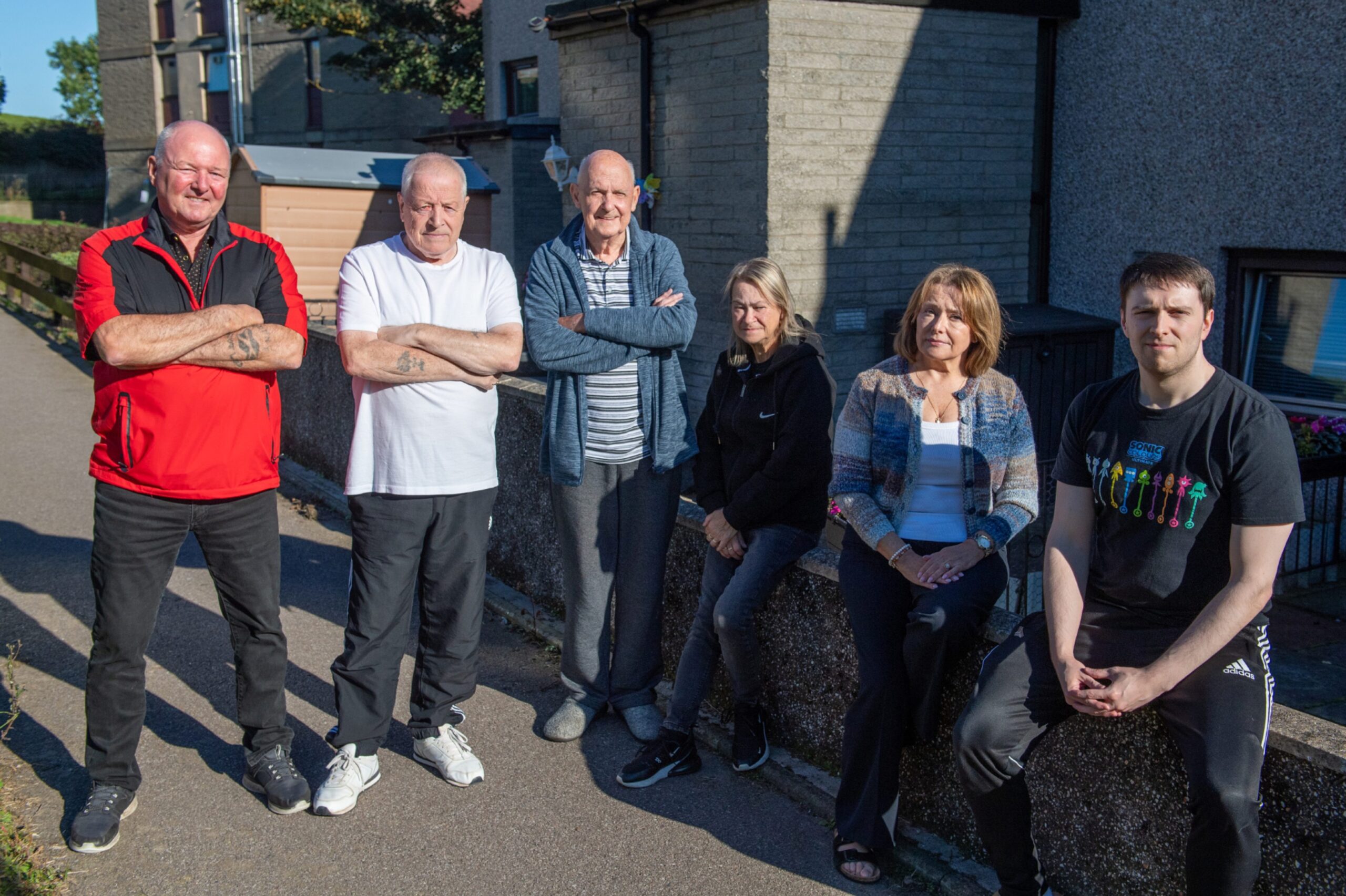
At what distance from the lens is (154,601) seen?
145 inches

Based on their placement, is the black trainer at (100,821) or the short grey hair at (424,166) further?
the short grey hair at (424,166)

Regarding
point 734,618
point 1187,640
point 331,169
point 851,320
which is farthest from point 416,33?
point 1187,640

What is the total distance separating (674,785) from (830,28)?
6.54m

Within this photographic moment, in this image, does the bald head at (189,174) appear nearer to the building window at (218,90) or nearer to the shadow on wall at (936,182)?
the shadow on wall at (936,182)

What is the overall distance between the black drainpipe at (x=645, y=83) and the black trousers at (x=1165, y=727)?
7.42 meters

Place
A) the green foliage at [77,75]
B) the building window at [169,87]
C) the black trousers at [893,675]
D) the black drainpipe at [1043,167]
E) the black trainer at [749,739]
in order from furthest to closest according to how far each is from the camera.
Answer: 1. the green foliage at [77,75]
2. the building window at [169,87]
3. the black drainpipe at [1043,167]
4. the black trainer at [749,739]
5. the black trousers at [893,675]

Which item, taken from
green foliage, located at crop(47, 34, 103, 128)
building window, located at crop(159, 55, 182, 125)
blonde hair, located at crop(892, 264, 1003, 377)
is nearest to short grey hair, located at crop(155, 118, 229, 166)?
blonde hair, located at crop(892, 264, 1003, 377)

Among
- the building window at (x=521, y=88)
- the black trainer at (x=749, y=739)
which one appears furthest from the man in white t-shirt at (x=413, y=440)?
the building window at (x=521, y=88)

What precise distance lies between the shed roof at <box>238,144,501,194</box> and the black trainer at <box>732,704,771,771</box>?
358 inches

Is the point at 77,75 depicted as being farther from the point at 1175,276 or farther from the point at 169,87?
the point at 1175,276

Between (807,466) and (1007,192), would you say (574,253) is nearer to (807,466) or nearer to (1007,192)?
(807,466)

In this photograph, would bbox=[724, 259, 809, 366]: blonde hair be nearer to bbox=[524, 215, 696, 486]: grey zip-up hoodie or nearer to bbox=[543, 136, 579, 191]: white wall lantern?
bbox=[524, 215, 696, 486]: grey zip-up hoodie

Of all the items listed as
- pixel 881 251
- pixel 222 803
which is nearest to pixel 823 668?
pixel 222 803

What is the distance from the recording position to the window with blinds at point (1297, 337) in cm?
794
